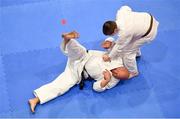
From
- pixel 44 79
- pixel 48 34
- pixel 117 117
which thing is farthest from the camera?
pixel 48 34

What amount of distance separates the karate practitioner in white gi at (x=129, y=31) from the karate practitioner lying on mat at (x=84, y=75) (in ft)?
0.32

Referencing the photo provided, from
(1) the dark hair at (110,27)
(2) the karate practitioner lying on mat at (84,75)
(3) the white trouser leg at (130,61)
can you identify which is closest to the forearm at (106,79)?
(2) the karate practitioner lying on mat at (84,75)

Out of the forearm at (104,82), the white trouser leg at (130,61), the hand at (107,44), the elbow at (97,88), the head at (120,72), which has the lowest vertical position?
the elbow at (97,88)

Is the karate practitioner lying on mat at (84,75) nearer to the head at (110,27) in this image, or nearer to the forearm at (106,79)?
the forearm at (106,79)

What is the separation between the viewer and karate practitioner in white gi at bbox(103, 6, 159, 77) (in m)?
2.88

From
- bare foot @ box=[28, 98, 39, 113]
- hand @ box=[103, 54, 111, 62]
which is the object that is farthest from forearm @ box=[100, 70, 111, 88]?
bare foot @ box=[28, 98, 39, 113]

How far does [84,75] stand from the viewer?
130 inches

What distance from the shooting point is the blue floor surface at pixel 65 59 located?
3230 millimetres

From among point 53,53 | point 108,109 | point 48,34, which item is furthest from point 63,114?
point 48,34

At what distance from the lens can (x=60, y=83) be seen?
3250 millimetres

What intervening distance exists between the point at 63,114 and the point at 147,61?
118 centimetres

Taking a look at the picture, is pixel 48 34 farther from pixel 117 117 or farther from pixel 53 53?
pixel 117 117

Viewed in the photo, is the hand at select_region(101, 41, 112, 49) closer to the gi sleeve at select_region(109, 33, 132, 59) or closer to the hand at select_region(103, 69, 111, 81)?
the gi sleeve at select_region(109, 33, 132, 59)

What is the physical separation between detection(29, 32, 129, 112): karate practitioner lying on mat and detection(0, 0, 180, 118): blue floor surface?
0.33ft
